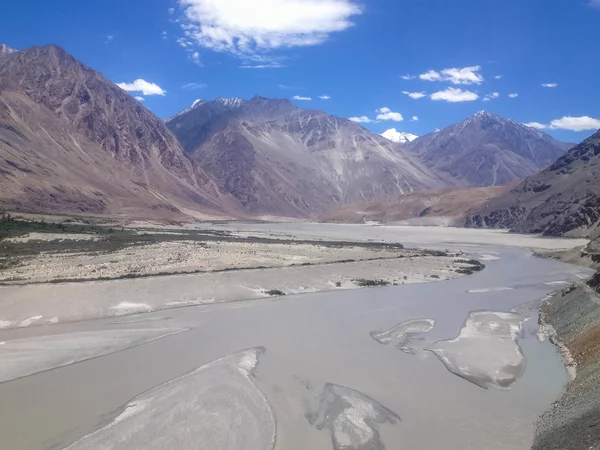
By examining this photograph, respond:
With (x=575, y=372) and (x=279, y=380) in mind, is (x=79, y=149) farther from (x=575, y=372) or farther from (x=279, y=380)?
(x=575, y=372)

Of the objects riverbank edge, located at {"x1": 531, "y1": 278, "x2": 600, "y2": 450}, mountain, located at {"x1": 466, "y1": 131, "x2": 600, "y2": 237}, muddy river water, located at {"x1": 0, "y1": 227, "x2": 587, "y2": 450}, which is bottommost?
muddy river water, located at {"x1": 0, "y1": 227, "x2": 587, "y2": 450}

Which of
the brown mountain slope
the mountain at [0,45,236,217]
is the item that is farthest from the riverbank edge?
the brown mountain slope

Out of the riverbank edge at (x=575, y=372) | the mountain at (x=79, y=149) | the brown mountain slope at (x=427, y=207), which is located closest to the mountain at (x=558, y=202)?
the brown mountain slope at (x=427, y=207)

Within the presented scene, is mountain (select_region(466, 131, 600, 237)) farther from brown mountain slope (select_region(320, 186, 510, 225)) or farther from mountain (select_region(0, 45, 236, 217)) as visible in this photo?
mountain (select_region(0, 45, 236, 217))

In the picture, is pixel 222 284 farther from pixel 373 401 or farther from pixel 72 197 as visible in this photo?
pixel 72 197

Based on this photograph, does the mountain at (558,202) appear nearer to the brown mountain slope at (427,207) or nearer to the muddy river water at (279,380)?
the brown mountain slope at (427,207)

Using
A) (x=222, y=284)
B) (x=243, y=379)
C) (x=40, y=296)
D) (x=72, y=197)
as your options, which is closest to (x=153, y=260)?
(x=222, y=284)
